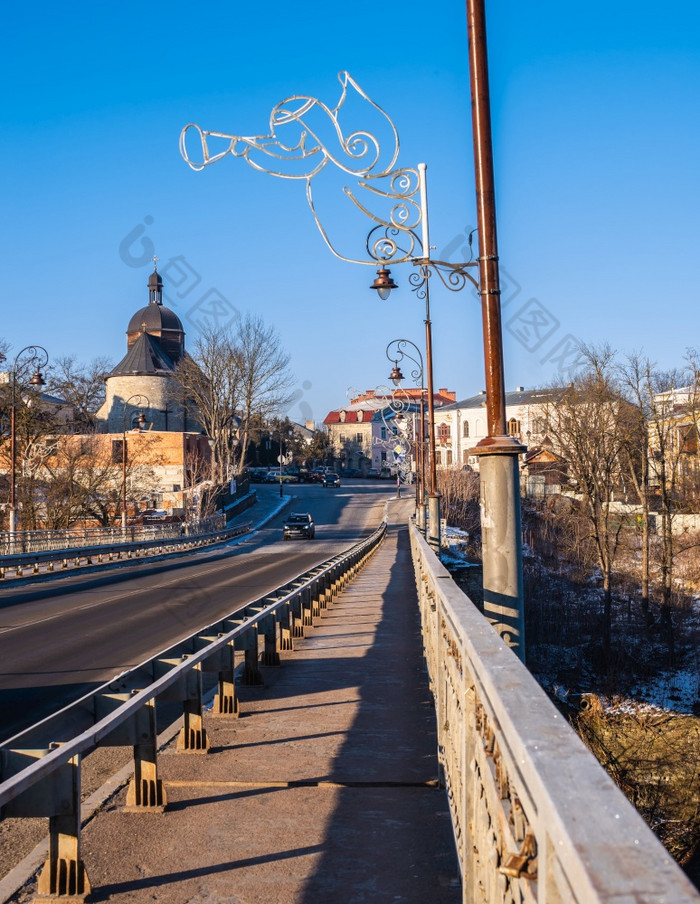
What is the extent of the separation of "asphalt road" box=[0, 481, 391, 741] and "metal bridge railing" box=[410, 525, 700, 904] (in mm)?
6321

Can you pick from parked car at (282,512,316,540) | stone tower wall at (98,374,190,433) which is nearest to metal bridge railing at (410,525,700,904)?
parked car at (282,512,316,540)

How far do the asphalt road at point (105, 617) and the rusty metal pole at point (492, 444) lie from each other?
5.04 m

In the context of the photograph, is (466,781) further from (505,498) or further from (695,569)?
(695,569)

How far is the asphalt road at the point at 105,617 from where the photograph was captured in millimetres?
11695

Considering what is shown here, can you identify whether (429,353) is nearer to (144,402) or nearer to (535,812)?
(535,812)

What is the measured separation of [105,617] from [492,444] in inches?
574

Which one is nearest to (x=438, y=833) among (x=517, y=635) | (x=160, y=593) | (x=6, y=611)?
(x=517, y=635)

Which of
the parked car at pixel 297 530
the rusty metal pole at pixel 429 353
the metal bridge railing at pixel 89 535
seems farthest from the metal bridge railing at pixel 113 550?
the rusty metal pole at pixel 429 353

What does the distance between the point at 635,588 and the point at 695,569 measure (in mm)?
3007

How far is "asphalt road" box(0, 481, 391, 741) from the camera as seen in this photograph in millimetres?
11695

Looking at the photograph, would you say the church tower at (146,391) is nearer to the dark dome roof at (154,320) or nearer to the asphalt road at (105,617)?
Result: the dark dome roof at (154,320)

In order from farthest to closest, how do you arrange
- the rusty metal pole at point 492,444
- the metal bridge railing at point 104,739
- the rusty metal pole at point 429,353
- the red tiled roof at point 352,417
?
the red tiled roof at point 352,417 → the rusty metal pole at point 429,353 → the rusty metal pole at point 492,444 → the metal bridge railing at point 104,739

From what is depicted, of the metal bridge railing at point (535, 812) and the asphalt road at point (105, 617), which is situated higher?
the metal bridge railing at point (535, 812)

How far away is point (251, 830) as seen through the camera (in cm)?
557
